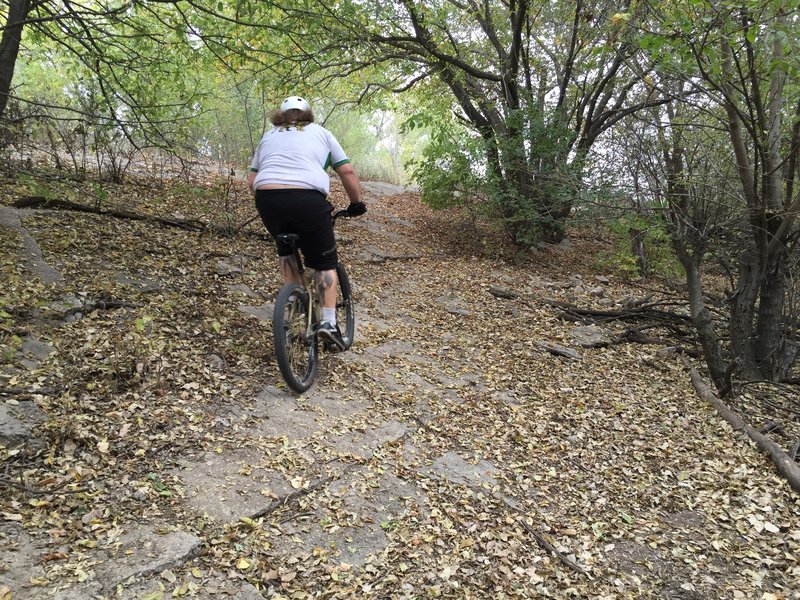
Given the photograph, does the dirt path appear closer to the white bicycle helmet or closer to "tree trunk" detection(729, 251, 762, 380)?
"tree trunk" detection(729, 251, 762, 380)

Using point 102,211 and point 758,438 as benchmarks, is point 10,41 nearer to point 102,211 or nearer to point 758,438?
point 102,211

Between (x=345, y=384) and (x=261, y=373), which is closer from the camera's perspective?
(x=261, y=373)

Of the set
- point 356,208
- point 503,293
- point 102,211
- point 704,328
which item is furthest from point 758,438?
point 102,211

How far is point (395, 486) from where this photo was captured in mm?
2941

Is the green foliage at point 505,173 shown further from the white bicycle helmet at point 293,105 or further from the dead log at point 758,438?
the white bicycle helmet at point 293,105

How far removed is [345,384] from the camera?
13.1 feet

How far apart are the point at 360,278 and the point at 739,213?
4131 millimetres

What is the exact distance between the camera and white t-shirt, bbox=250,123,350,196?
3297 millimetres

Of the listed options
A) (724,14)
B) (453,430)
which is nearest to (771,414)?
(453,430)

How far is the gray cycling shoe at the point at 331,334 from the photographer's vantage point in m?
3.85

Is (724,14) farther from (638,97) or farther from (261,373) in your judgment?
(638,97)

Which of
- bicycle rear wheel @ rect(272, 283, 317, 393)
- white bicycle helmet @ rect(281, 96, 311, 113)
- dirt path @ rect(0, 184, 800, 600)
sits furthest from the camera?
white bicycle helmet @ rect(281, 96, 311, 113)

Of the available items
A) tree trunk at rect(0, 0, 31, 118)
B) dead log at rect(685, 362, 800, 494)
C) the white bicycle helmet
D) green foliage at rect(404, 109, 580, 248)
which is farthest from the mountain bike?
green foliage at rect(404, 109, 580, 248)

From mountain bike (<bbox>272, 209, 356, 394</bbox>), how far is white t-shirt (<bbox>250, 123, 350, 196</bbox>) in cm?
36
